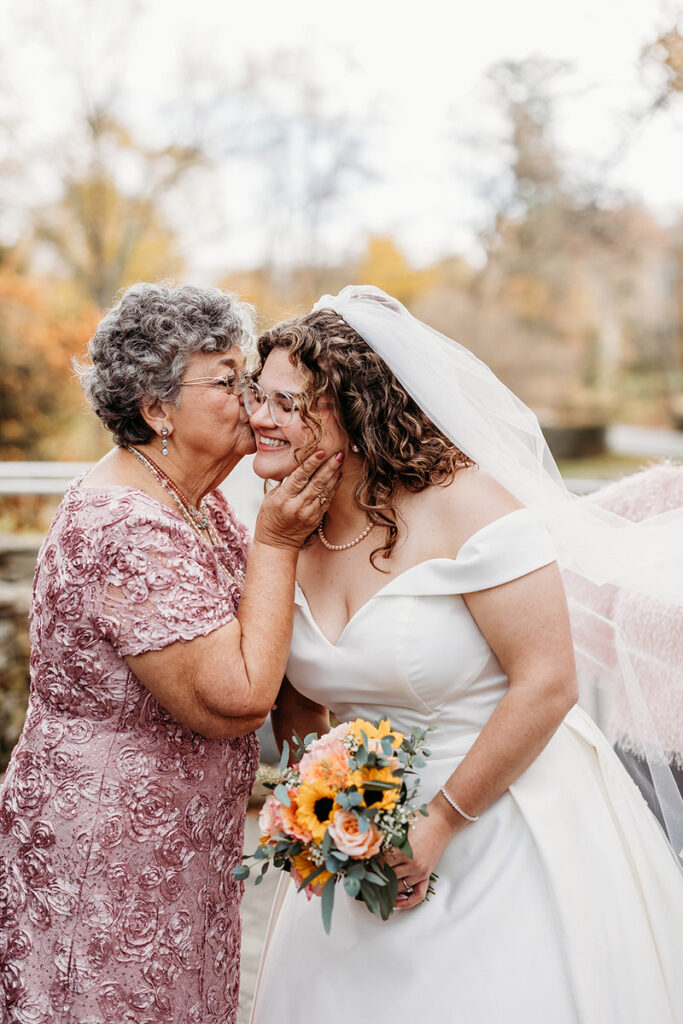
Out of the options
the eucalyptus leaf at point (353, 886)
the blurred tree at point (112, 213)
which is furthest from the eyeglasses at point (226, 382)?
the blurred tree at point (112, 213)

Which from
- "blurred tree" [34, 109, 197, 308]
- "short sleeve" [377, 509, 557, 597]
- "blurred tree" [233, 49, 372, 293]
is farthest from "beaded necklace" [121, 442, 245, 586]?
"blurred tree" [233, 49, 372, 293]

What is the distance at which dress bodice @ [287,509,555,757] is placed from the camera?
2.09m

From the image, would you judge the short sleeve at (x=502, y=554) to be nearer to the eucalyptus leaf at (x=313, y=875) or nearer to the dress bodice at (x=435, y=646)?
the dress bodice at (x=435, y=646)

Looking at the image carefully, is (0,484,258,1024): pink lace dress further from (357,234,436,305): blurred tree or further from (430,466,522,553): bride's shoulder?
(357,234,436,305): blurred tree

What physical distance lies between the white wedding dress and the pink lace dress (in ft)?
0.99

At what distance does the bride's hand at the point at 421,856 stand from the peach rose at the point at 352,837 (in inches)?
9.1

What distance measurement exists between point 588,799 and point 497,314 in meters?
19.0

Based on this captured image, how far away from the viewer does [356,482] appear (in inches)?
91.0

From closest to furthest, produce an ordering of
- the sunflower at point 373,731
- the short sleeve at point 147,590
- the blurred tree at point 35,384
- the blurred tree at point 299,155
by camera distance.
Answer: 1. the sunflower at point 373,731
2. the short sleeve at point 147,590
3. the blurred tree at point 35,384
4. the blurred tree at point 299,155

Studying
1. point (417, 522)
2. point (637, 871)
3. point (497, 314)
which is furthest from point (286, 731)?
point (497, 314)

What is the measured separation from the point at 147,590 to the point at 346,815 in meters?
0.61

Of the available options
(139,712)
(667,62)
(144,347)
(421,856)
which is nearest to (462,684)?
(421,856)

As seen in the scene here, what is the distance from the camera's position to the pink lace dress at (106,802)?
6.79 ft

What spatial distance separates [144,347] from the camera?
2.27 m
